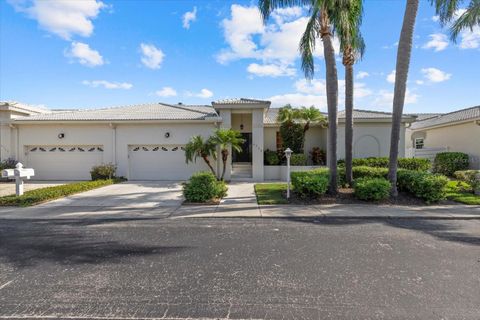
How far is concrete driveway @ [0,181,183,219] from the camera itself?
7.59m

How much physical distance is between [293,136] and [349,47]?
6878mm

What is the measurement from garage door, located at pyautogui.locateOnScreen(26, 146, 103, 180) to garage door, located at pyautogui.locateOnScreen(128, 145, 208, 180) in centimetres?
206

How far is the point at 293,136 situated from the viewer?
16.4 meters

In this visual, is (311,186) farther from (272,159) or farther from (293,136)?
(293,136)

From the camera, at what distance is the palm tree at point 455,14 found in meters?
10.2

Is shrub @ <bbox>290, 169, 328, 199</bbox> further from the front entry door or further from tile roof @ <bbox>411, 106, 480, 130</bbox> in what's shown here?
tile roof @ <bbox>411, 106, 480, 130</bbox>

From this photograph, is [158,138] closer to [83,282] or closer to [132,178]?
[132,178]

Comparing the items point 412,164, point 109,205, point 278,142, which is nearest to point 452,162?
point 412,164

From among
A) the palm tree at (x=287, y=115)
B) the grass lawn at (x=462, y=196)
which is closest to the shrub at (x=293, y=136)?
the palm tree at (x=287, y=115)

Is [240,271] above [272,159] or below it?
below

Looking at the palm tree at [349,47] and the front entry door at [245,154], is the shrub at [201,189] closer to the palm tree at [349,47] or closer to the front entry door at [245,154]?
the palm tree at [349,47]

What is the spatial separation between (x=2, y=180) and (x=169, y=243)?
1503 cm

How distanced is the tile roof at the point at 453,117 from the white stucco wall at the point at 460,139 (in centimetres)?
45

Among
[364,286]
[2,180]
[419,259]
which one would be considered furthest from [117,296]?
[2,180]
